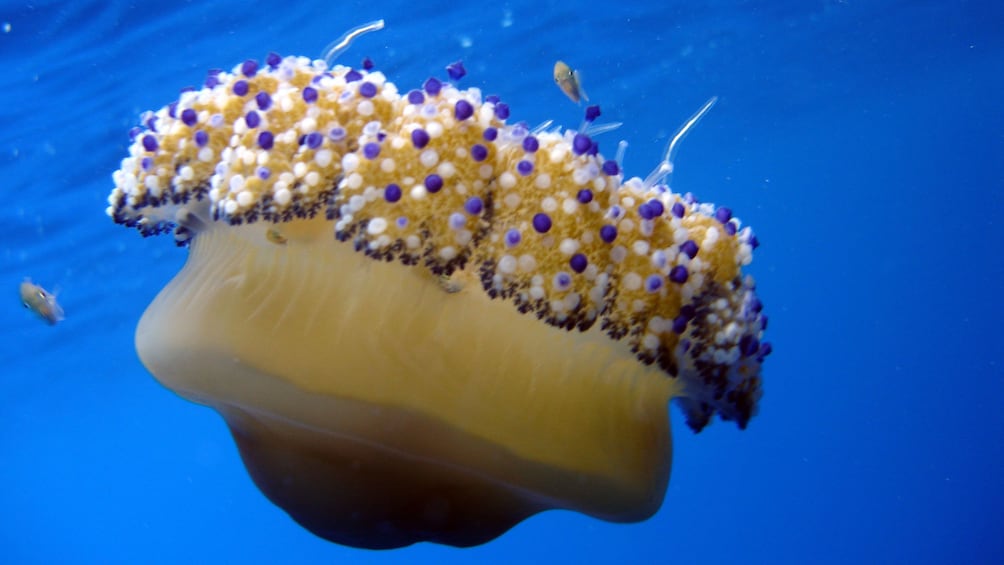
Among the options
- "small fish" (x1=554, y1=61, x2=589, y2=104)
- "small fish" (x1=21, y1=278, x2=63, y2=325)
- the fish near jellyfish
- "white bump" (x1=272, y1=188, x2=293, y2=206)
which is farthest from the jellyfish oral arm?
"small fish" (x1=21, y1=278, x2=63, y2=325)

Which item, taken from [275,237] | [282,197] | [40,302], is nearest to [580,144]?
[282,197]

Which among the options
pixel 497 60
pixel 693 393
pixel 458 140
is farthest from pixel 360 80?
pixel 497 60

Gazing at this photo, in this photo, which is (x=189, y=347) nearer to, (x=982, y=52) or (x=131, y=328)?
(x=131, y=328)

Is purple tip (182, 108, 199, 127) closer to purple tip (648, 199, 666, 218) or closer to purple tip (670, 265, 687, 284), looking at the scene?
purple tip (648, 199, 666, 218)

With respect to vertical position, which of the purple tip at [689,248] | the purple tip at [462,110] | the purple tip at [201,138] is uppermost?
the purple tip at [201,138]

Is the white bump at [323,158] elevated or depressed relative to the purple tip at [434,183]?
elevated

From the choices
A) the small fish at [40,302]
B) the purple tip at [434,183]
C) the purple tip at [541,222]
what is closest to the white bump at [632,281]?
the purple tip at [541,222]

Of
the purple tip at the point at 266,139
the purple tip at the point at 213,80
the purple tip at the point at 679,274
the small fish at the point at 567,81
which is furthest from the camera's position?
the small fish at the point at 567,81

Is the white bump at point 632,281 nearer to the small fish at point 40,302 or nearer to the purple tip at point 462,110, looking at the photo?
the purple tip at point 462,110
